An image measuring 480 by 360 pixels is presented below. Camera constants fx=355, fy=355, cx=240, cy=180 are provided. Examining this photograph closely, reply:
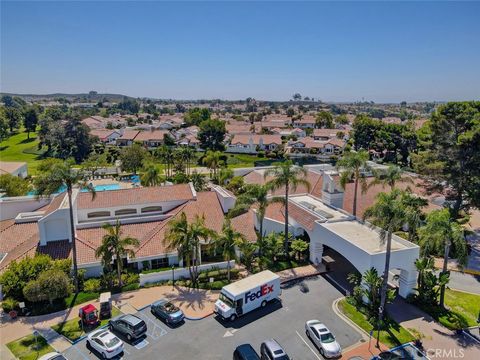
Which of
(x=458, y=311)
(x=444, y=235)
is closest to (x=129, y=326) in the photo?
(x=444, y=235)

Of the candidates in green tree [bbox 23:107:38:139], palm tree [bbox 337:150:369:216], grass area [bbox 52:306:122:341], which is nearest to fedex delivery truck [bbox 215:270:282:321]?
grass area [bbox 52:306:122:341]

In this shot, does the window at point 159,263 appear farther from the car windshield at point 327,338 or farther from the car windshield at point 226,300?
the car windshield at point 327,338

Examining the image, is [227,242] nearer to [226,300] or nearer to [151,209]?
[226,300]

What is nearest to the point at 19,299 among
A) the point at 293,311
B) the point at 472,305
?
the point at 293,311

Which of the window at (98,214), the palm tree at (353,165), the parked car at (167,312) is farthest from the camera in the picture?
the window at (98,214)

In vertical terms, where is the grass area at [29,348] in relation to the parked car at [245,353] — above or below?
below

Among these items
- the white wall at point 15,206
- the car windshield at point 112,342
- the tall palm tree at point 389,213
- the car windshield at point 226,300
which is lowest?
the car windshield at point 112,342

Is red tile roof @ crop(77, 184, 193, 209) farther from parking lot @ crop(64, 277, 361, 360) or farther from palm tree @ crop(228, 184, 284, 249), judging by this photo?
parking lot @ crop(64, 277, 361, 360)

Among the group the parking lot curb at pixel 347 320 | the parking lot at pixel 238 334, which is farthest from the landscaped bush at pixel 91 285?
the parking lot curb at pixel 347 320
